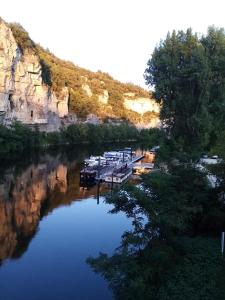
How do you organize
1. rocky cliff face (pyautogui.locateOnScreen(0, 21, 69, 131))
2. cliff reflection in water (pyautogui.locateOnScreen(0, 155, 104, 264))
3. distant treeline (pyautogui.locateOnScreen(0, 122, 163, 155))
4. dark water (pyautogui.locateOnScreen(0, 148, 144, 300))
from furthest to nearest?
1. rocky cliff face (pyautogui.locateOnScreen(0, 21, 69, 131))
2. distant treeline (pyautogui.locateOnScreen(0, 122, 163, 155))
3. cliff reflection in water (pyautogui.locateOnScreen(0, 155, 104, 264))
4. dark water (pyautogui.locateOnScreen(0, 148, 144, 300))

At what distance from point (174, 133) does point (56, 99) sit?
5637 centimetres

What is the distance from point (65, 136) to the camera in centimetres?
7212

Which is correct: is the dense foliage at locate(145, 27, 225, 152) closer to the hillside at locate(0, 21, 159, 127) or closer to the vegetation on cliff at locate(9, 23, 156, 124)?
the hillside at locate(0, 21, 159, 127)

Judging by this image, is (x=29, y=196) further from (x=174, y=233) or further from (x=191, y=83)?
(x=174, y=233)

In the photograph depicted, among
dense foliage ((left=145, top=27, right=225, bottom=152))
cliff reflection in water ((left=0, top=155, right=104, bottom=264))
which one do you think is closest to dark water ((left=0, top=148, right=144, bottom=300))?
cliff reflection in water ((left=0, top=155, right=104, bottom=264))

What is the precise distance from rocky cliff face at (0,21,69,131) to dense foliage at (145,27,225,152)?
3279 cm

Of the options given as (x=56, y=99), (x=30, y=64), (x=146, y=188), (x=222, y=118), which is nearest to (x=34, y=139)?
(x=30, y=64)

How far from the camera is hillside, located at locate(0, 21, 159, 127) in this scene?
6957 cm

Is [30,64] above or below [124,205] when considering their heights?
above

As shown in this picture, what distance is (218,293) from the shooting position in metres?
10.5

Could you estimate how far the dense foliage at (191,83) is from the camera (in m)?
26.9

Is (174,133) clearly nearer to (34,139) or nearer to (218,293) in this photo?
(218,293)

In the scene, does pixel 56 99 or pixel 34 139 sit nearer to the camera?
pixel 34 139

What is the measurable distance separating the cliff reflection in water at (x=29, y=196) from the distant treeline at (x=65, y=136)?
7.96m
